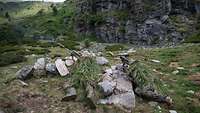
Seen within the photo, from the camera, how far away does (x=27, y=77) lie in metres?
21.4

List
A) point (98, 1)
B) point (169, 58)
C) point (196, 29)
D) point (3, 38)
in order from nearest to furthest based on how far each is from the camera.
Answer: point (169, 58)
point (3, 38)
point (196, 29)
point (98, 1)

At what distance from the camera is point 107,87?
59.7ft

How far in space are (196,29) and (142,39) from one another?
36.9 feet

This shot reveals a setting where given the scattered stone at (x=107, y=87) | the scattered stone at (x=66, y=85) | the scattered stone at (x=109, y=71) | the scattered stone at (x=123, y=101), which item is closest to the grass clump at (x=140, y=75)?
the scattered stone at (x=123, y=101)

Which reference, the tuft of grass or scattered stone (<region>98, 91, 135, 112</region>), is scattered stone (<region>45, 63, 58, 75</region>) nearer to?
the tuft of grass

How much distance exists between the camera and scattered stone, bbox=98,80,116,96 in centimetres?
1794

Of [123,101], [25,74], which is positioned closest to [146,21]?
[25,74]

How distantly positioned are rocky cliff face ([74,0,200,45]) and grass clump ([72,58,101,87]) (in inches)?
2071

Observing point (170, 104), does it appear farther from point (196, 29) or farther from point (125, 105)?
point (196, 29)

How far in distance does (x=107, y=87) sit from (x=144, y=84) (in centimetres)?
188

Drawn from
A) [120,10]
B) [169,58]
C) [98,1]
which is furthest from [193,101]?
[98,1]

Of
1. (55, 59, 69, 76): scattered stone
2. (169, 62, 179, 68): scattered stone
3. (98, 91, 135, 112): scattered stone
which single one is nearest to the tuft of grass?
(98, 91, 135, 112): scattered stone

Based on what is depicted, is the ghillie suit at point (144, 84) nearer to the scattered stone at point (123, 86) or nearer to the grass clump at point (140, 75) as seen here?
the grass clump at point (140, 75)

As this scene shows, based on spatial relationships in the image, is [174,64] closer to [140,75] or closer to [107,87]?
[140,75]
